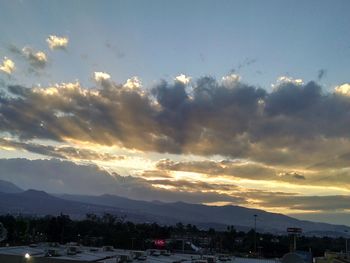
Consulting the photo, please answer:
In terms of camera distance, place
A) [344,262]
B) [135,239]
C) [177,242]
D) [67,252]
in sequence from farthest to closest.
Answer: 1. [177,242]
2. [135,239]
3. [67,252]
4. [344,262]

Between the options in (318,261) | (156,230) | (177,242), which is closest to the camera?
(318,261)

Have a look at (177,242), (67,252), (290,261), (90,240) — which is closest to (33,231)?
(90,240)

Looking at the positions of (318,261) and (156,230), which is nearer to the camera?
(318,261)

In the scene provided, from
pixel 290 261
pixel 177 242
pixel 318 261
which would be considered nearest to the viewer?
pixel 290 261

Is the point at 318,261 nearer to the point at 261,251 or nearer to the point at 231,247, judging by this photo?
the point at 261,251

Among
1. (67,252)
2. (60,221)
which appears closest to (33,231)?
(60,221)

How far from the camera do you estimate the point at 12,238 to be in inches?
3954

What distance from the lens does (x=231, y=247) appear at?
11494 centimetres

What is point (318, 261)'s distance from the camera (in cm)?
4047

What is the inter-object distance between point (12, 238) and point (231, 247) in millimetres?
49219

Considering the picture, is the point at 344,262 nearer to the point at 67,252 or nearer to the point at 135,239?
the point at 67,252

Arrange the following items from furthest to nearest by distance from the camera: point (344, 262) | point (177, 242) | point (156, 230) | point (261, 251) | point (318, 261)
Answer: point (156, 230) → point (177, 242) → point (261, 251) → point (318, 261) → point (344, 262)

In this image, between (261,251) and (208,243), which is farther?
(208,243)

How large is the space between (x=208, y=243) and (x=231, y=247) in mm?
15285
